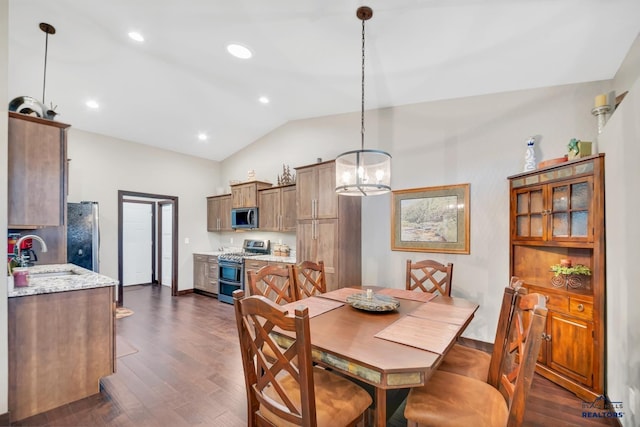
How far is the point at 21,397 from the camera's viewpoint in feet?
6.57

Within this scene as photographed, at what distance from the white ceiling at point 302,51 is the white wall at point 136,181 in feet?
2.29

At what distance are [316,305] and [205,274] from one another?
426cm

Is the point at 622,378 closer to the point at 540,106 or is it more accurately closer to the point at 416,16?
the point at 540,106

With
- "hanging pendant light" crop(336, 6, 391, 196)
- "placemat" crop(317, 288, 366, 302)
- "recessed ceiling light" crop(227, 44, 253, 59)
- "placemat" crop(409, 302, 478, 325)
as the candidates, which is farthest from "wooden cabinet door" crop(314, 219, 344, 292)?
"recessed ceiling light" crop(227, 44, 253, 59)

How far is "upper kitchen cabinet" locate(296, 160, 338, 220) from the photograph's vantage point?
3.89 m

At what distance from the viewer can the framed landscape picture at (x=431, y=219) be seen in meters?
3.42

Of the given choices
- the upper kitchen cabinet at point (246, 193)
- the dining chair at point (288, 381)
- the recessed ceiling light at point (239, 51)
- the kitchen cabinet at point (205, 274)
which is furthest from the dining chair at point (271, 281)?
the kitchen cabinet at point (205, 274)

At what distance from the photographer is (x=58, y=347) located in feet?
7.07

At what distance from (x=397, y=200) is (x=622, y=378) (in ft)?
8.42

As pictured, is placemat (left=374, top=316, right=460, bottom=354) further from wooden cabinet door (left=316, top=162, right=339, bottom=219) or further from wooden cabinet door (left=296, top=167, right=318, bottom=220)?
wooden cabinet door (left=296, top=167, right=318, bottom=220)

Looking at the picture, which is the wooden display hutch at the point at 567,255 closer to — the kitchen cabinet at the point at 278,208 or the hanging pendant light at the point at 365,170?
the hanging pendant light at the point at 365,170

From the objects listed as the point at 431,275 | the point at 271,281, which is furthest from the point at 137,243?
the point at 431,275

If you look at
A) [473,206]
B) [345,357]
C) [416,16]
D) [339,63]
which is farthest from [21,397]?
[473,206]

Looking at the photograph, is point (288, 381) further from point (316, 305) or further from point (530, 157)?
point (530, 157)
